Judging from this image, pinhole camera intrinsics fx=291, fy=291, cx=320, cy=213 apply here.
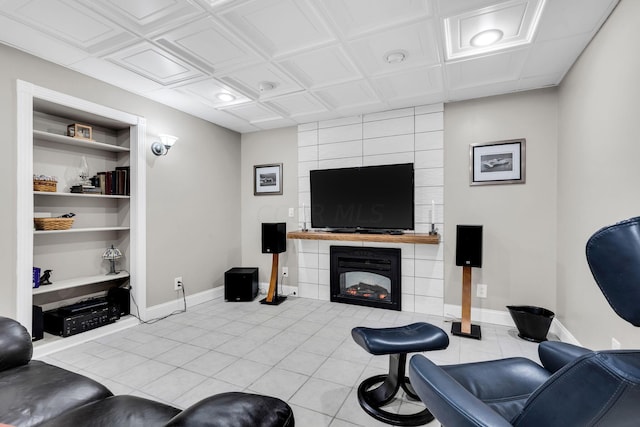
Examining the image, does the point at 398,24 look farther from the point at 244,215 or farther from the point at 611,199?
the point at 244,215

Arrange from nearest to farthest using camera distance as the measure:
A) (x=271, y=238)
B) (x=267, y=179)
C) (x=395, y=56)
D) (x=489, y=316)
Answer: (x=395, y=56), (x=489, y=316), (x=271, y=238), (x=267, y=179)

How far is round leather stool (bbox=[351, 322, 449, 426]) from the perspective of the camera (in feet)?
5.47

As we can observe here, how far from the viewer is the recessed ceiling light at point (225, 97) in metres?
3.20

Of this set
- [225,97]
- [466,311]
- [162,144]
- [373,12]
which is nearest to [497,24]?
[373,12]

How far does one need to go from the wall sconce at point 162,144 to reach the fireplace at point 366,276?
2.40 meters

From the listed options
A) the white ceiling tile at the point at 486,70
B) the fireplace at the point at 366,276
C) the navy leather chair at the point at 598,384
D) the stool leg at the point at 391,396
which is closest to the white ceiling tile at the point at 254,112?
the fireplace at the point at 366,276

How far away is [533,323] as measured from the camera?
2699 mm

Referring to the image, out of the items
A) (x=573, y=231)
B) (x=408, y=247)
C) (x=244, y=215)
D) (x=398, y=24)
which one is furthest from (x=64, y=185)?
(x=573, y=231)

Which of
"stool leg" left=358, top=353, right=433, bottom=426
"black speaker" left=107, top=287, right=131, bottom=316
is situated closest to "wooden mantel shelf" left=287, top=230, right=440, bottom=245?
"stool leg" left=358, top=353, right=433, bottom=426

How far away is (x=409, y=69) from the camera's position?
2.64m

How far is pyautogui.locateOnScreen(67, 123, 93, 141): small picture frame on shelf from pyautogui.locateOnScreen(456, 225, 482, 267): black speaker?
12.7 feet

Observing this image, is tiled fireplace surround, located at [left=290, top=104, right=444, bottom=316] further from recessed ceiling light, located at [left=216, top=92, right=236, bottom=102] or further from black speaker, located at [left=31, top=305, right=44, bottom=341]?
black speaker, located at [left=31, top=305, right=44, bottom=341]

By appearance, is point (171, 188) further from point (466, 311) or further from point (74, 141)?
point (466, 311)

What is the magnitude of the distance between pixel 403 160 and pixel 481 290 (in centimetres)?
175
